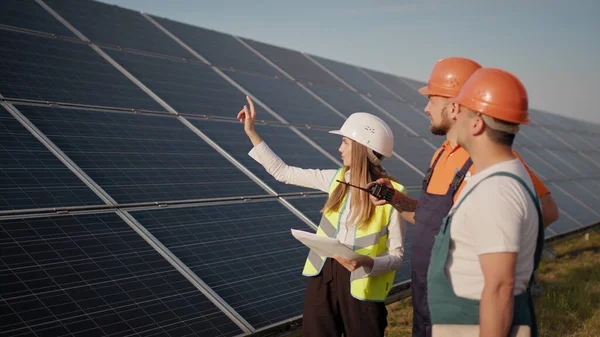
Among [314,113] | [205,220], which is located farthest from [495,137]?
[314,113]

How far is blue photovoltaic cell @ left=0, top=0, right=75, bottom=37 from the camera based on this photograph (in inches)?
305

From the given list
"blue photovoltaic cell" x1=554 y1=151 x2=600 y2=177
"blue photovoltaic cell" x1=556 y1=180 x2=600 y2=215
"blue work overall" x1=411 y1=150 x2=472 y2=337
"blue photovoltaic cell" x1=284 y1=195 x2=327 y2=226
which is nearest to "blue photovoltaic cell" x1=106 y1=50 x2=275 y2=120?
"blue photovoltaic cell" x1=284 y1=195 x2=327 y2=226

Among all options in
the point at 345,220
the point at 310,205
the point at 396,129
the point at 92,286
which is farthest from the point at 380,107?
the point at 92,286

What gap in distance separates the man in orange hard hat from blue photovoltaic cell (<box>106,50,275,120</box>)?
14.6 ft

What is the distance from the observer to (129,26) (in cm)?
998

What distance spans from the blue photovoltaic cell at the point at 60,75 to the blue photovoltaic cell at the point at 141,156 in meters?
0.30

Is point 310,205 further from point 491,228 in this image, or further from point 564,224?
point 564,224

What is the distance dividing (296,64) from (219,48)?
2580 millimetres

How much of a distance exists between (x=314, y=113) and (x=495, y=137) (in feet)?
26.6

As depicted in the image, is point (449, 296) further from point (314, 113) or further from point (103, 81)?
point (314, 113)

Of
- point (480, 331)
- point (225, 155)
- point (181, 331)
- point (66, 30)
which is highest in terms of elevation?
point (66, 30)

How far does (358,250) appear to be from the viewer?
4641 millimetres

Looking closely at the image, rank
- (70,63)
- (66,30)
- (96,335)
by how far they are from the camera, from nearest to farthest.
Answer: (96,335)
(70,63)
(66,30)

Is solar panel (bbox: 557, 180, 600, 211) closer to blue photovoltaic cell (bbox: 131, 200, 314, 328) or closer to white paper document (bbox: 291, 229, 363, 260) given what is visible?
blue photovoltaic cell (bbox: 131, 200, 314, 328)
